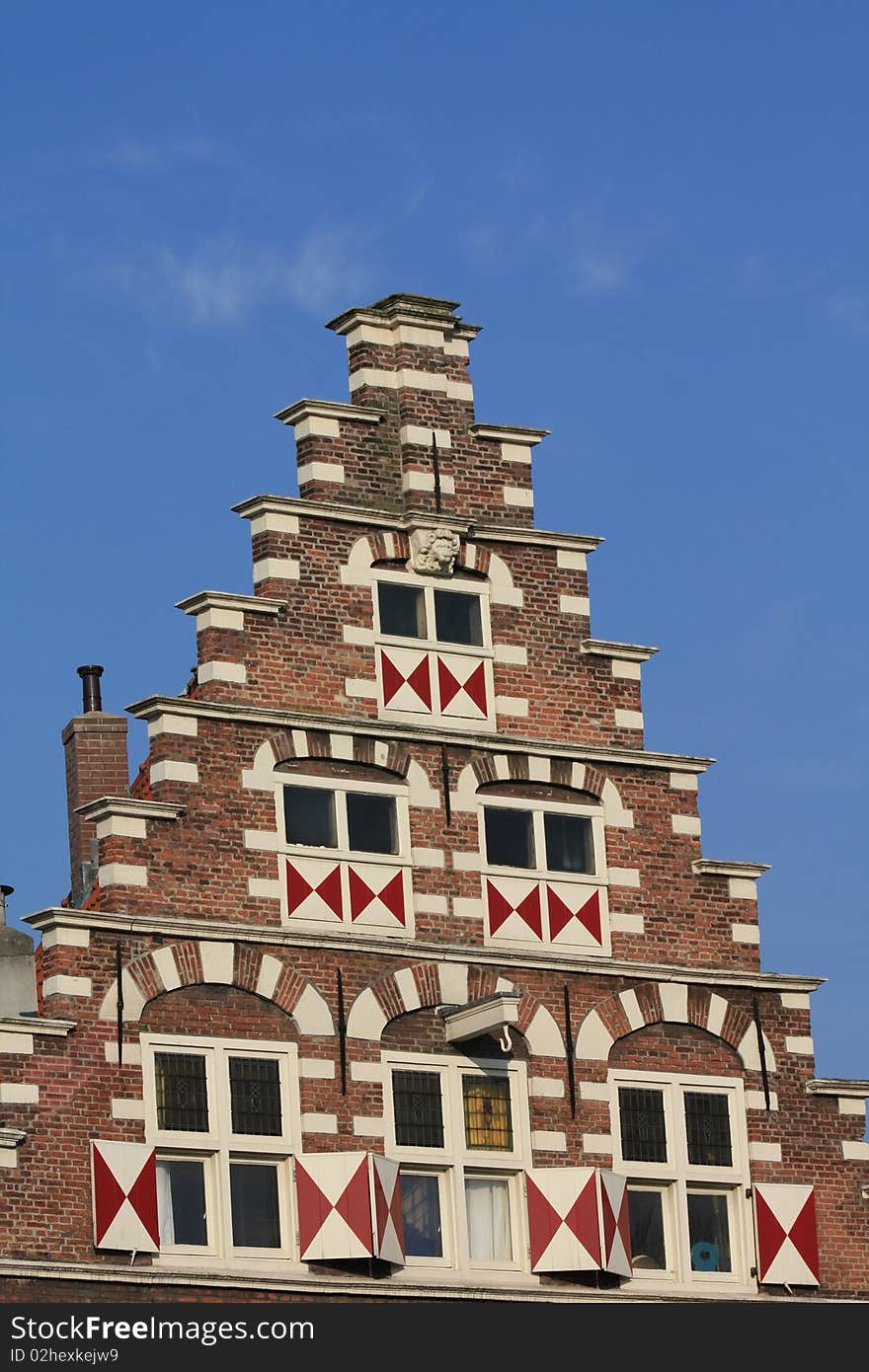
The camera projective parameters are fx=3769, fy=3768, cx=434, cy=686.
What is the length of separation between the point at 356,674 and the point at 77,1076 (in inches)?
191

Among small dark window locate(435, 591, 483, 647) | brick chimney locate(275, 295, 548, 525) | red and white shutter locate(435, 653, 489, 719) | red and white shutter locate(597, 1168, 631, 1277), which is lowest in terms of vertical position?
red and white shutter locate(597, 1168, 631, 1277)

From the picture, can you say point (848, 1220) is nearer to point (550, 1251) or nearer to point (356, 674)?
point (550, 1251)

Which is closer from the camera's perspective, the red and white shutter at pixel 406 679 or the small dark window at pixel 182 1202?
the small dark window at pixel 182 1202

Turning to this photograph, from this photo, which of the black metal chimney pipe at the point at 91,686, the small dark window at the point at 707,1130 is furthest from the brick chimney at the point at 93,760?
the small dark window at the point at 707,1130

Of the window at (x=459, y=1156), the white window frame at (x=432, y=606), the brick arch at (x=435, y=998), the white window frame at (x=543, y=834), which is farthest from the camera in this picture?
the white window frame at (x=432, y=606)

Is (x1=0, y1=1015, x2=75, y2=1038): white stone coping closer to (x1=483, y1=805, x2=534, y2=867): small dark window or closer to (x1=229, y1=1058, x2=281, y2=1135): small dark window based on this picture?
(x1=229, y1=1058, x2=281, y2=1135): small dark window

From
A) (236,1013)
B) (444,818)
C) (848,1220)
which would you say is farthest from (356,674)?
(848,1220)


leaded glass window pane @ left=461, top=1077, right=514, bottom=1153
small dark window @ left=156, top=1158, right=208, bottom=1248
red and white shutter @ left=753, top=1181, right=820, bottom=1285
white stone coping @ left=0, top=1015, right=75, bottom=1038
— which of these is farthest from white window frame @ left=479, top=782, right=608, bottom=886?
white stone coping @ left=0, top=1015, right=75, bottom=1038

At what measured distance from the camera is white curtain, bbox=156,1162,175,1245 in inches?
1223

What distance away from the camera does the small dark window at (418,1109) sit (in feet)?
106

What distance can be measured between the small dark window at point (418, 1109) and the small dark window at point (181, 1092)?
72.5 inches

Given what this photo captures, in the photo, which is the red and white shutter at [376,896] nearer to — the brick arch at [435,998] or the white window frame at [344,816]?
the white window frame at [344,816]

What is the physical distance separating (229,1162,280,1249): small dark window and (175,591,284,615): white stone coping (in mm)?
4923

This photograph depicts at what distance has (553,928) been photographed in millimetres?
33750
